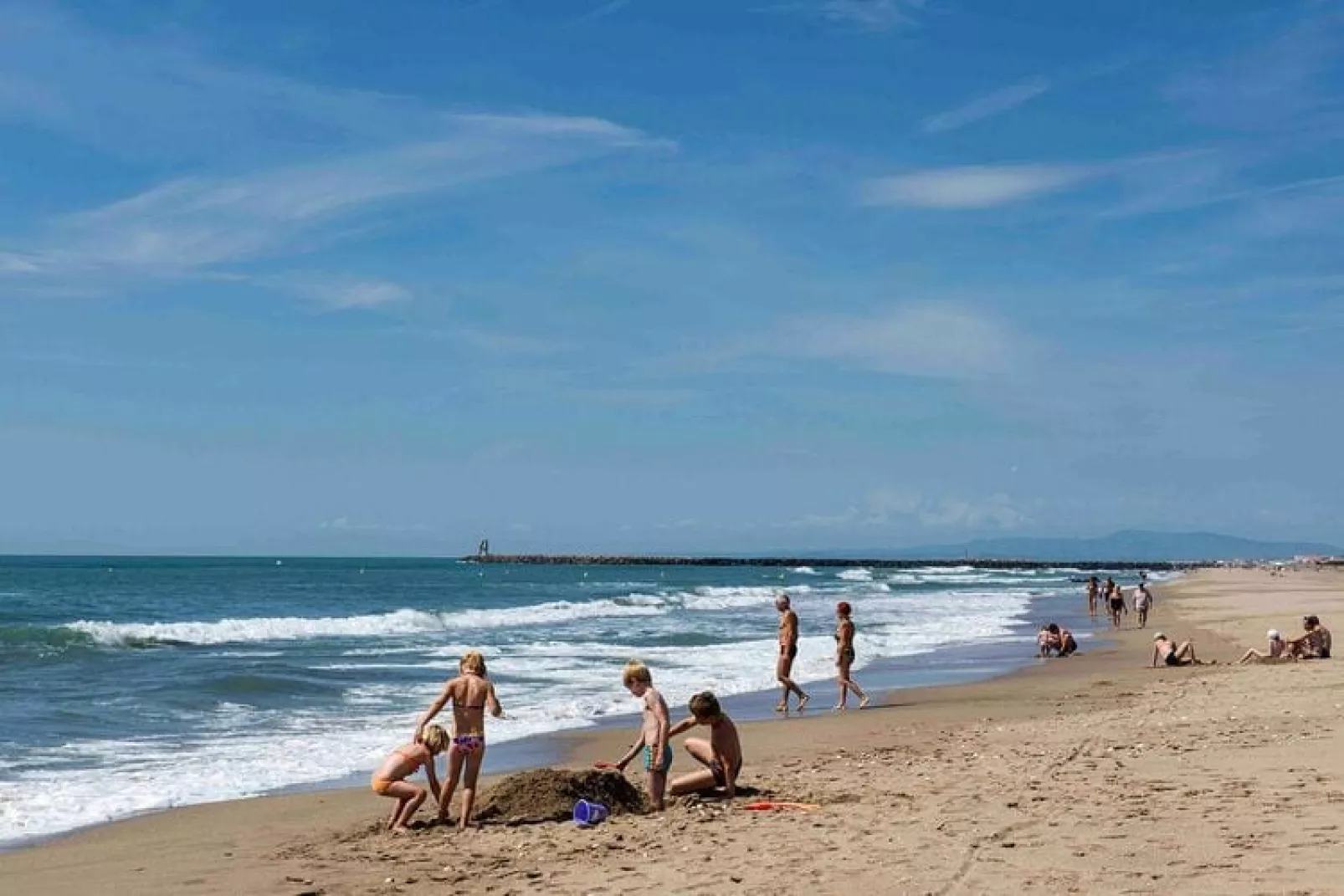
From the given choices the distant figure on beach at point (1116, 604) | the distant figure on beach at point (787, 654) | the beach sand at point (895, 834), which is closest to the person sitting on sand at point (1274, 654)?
the beach sand at point (895, 834)

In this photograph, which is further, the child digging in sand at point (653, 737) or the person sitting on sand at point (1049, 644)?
the person sitting on sand at point (1049, 644)

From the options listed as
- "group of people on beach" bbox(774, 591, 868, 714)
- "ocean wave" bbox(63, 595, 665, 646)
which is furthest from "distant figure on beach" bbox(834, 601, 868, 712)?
"ocean wave" bbox(63, 595, 665, 646)

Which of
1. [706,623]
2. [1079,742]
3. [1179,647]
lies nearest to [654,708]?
[1079,742]

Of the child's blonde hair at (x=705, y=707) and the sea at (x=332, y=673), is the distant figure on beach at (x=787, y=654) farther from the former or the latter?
the child's blonde hair at (x=705, y=707)

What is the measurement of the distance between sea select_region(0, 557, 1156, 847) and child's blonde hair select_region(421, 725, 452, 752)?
2.61 meters

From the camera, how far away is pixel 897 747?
499 inches

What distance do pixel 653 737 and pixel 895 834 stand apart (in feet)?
7.29

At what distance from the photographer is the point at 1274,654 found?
818 inches

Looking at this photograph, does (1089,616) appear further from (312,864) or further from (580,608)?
(312,864)

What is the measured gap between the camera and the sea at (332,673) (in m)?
12.3

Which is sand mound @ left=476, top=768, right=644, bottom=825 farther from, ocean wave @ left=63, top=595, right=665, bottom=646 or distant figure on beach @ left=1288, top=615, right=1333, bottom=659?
ocean wave @ left=63, top=595, right=665, bottom=646

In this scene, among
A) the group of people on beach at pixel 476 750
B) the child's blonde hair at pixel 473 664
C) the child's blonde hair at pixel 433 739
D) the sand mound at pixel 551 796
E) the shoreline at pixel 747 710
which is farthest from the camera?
the shoreline at pixel 747 710

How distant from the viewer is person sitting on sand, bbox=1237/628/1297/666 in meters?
20.6

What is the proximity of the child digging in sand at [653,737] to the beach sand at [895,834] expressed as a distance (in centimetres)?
25
